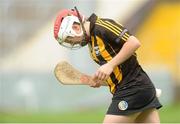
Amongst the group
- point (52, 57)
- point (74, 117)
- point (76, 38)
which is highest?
point (76, 38)

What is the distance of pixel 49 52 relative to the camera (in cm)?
1143

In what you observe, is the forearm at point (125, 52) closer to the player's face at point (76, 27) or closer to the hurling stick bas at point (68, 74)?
the player's face at point (76, 27)

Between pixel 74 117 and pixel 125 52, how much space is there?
5.38m

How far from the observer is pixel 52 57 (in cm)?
1138

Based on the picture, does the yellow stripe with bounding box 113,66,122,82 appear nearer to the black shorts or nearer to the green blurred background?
the black shorts

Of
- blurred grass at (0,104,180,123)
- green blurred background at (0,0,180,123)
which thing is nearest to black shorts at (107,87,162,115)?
blurred grass at (0,104,180,123)

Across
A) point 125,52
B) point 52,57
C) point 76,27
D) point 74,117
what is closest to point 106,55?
point 125,52

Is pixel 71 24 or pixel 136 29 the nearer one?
pixel 71 24

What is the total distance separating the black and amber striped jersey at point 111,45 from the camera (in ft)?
17.6

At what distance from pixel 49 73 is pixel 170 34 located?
192 cm

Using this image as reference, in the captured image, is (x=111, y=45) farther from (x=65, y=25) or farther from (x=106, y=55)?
(x=65, y=25)

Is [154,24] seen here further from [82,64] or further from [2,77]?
[2,77]

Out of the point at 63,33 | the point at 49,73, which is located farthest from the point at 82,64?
the point at 63,33

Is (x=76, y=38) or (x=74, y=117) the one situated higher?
(x=76, y=38)
